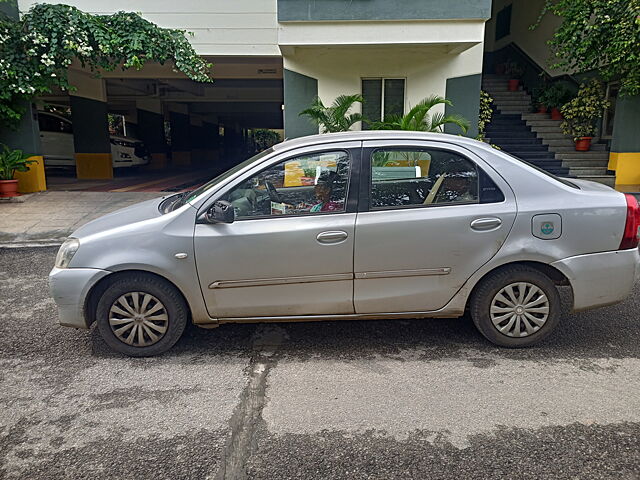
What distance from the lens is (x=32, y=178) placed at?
11.4m

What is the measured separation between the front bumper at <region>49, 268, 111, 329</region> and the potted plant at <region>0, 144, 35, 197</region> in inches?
315

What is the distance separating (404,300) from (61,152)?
1699 centimetres

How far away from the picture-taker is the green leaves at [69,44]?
30.5 feet

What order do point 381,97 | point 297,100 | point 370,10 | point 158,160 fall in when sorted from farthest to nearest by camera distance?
point 158,160 < point 381,97 < point 297,100 < point 370,10

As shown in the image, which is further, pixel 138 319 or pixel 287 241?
pixel 138 319

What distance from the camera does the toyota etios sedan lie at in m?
3.66

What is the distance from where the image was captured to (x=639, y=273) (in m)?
3.83

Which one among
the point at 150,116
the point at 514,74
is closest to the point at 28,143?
the point at 150,116

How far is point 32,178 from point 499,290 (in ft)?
36.9

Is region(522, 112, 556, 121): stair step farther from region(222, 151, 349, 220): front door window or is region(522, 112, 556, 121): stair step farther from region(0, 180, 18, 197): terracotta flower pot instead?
region(0, 180, 18, 197): terracotta flower pot

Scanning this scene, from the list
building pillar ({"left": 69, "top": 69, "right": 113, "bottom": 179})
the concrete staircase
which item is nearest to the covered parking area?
building pillar ({"left": 69, "top": 69, "right": 113, "bottom": 179})

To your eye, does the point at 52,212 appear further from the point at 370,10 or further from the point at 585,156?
the point at 585,156

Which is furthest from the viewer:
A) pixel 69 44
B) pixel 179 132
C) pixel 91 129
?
pixel 179 132

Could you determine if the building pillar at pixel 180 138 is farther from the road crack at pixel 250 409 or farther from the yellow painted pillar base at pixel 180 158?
the road crack at pixel 250 409
